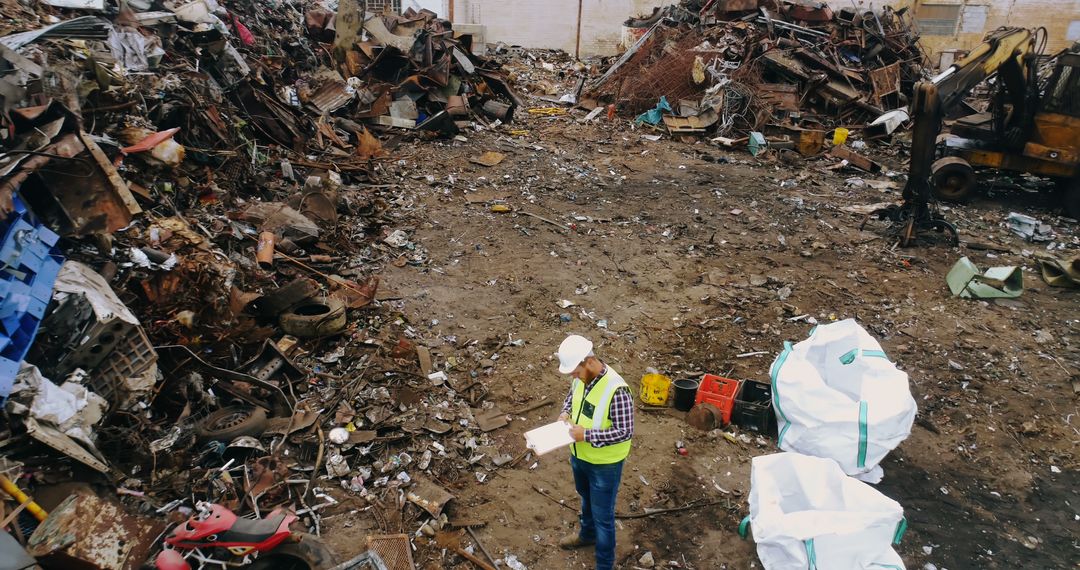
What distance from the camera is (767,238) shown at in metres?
7.92

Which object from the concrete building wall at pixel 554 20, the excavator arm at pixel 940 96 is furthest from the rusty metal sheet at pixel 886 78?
the concrete building wall at pixel 554 20

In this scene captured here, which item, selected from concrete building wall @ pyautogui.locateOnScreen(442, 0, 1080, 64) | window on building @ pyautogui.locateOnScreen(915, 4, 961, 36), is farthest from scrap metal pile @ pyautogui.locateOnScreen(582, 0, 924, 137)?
window on building @ pyautogui.locateOnScreen(915, 4, 961, 36)

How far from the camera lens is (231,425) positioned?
14.0ft

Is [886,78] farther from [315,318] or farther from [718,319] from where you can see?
[315,318]

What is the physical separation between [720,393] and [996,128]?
7.92m

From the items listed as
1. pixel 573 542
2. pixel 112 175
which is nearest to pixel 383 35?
pixel 112 175

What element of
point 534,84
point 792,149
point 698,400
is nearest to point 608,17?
point 534,84

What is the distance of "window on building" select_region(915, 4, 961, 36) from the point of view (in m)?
21.1

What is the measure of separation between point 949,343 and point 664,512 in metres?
3.77

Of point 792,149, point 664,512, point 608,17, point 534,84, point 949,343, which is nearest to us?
point 664,512

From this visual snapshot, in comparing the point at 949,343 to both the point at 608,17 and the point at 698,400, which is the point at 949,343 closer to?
the point at 698,400

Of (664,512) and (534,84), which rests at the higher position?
(534,84)

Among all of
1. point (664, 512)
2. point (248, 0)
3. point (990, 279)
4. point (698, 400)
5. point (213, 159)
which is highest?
point (248, 0)

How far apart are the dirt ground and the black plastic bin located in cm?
10
